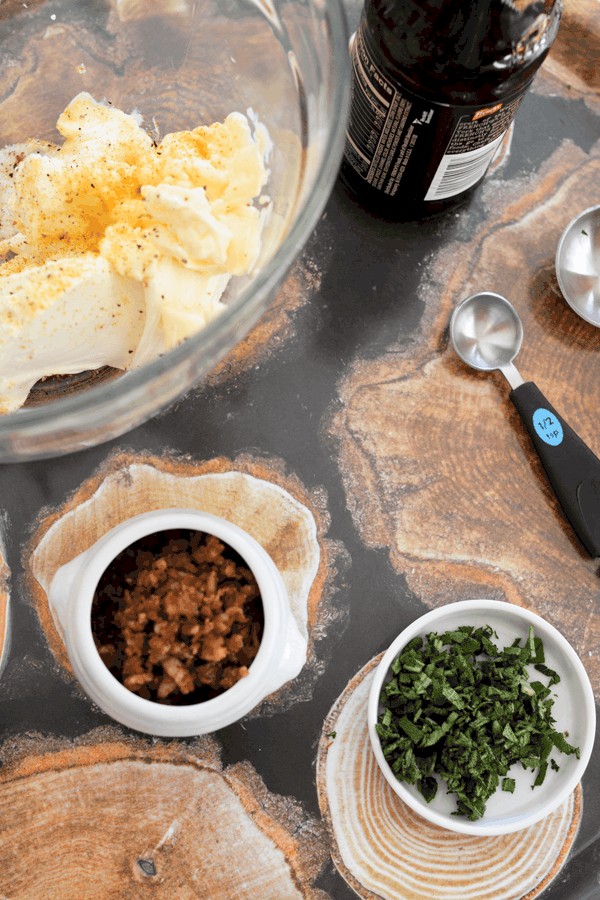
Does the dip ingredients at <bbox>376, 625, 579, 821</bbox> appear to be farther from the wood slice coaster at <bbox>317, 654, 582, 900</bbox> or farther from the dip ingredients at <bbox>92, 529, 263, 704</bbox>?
the dip ingredients at <bbox>92, 529, 263, 704</bbox>

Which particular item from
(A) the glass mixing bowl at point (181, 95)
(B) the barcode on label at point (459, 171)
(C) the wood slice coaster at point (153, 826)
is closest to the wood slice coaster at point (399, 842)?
(C) the wood slice coaster at point (153, 826)

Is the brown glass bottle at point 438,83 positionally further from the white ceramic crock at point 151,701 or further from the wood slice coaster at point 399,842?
the wood slice coaster at point 399,842

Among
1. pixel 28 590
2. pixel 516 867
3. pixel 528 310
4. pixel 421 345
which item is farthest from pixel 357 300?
pixel 516 867

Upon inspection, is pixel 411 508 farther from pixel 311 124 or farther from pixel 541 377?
pixel 311 124

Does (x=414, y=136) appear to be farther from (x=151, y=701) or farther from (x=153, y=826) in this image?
(x=153, y=826)

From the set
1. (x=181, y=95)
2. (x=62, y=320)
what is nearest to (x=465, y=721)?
(x=62, y=320)

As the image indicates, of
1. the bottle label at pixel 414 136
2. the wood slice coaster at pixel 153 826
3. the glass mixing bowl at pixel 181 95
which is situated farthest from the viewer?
the wood slice coaster at pixel 153 826
